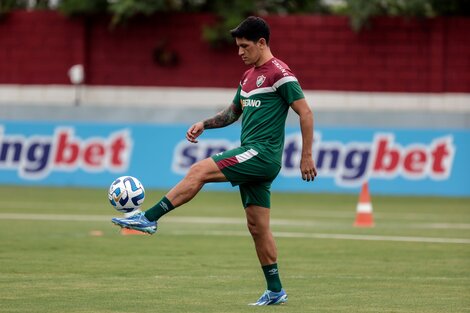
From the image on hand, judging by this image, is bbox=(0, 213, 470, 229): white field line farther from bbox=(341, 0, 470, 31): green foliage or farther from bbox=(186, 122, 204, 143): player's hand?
bbox=(341, 0, 470, 31): green foliage

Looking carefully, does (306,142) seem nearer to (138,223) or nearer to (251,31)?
(251,31)

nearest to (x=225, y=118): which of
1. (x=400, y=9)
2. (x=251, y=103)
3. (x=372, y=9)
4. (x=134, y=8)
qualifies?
(x=251, y=103)

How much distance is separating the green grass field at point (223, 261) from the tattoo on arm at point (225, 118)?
1.53 meters

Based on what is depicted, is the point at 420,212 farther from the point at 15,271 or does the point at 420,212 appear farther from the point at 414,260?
the point at 15,271

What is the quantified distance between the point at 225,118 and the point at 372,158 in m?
16.0

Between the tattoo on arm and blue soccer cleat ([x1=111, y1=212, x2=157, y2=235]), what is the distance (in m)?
1.35

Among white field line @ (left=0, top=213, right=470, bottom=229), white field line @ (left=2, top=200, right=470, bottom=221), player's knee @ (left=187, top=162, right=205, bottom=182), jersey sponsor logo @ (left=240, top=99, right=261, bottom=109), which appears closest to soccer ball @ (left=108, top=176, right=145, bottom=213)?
player's knee @ (left=187, top=162, right=205, bottom=182)

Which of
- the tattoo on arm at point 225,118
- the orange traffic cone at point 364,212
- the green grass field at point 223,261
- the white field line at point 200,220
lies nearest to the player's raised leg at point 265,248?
the green grass field at point 223,261

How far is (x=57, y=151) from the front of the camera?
28047mm

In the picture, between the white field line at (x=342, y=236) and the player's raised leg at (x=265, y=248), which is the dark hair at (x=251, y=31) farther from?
the white field line at (x=342, y=236)

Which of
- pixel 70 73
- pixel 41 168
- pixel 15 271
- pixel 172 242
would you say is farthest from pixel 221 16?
pixel 15 271

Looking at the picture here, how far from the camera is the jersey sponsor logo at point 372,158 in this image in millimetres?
26781

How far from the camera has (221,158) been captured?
10.4 m

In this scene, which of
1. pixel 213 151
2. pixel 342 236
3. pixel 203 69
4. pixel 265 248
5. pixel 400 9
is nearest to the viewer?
pixel 265 248
